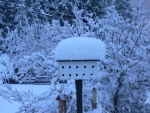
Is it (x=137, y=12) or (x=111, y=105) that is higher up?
(x=137, y=12)

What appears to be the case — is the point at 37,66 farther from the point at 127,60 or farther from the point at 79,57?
the point at 79,57

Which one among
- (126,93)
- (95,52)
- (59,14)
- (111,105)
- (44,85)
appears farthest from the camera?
(59,14)

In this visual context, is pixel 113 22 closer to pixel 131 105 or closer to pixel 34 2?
pixel 131 105

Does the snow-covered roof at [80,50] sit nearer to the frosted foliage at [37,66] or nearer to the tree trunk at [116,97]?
the frosted foliage at [37,66]

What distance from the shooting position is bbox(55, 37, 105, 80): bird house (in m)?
2.90

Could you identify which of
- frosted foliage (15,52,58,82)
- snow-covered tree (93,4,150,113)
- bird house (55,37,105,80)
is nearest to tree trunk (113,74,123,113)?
snow-covered tree (93,4,150,113)

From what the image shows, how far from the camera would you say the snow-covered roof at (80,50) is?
2.90 m

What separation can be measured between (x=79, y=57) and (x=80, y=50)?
0.22 feet

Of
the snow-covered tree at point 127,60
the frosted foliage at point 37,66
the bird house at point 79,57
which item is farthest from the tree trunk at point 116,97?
the bird house at point 79,57

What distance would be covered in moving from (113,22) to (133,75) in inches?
42.4

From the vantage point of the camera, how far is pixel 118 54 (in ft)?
16.6

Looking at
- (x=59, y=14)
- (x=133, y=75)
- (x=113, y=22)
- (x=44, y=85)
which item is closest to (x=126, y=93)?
(x=133, y=75)

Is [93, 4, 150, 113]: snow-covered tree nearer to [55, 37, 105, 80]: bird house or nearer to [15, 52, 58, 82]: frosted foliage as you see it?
[15, 52, 58, 82]: frosted foliage

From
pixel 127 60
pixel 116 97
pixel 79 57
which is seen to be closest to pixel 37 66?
pixel 116 97
